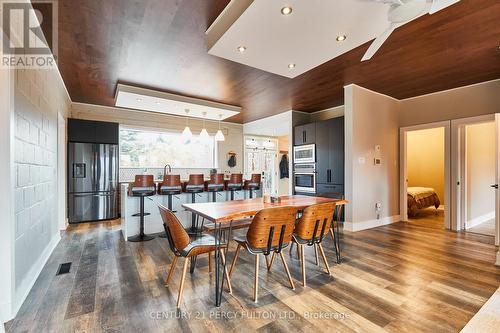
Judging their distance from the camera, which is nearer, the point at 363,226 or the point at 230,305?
the point at 230,305

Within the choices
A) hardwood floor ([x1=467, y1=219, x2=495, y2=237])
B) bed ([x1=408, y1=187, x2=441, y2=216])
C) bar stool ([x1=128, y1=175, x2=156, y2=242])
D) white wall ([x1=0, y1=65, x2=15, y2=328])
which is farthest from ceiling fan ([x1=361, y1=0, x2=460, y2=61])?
bed ([x1=408, y1=187, x2=441, y2=216])

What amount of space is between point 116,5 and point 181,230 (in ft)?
7.14

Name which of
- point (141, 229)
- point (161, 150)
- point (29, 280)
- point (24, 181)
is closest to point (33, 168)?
point (24, 181)

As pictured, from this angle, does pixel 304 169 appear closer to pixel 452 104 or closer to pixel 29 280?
pixel 452 104

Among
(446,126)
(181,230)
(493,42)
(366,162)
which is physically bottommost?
(181,230)

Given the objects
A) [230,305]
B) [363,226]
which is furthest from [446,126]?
[230,305]

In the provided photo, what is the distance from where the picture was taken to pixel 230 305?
6.67 ft

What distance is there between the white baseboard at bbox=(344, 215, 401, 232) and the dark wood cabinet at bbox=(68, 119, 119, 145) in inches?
214

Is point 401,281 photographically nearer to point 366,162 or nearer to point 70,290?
point 366,162

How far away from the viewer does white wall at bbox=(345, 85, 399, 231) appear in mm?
4406

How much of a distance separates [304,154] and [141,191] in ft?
12.6

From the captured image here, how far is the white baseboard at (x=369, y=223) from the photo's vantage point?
4.39m

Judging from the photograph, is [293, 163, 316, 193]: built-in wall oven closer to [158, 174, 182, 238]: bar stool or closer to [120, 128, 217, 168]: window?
[120, 128, 217, 168]: window

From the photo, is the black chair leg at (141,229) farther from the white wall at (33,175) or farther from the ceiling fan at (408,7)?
the ceiling fan at (408,7)
